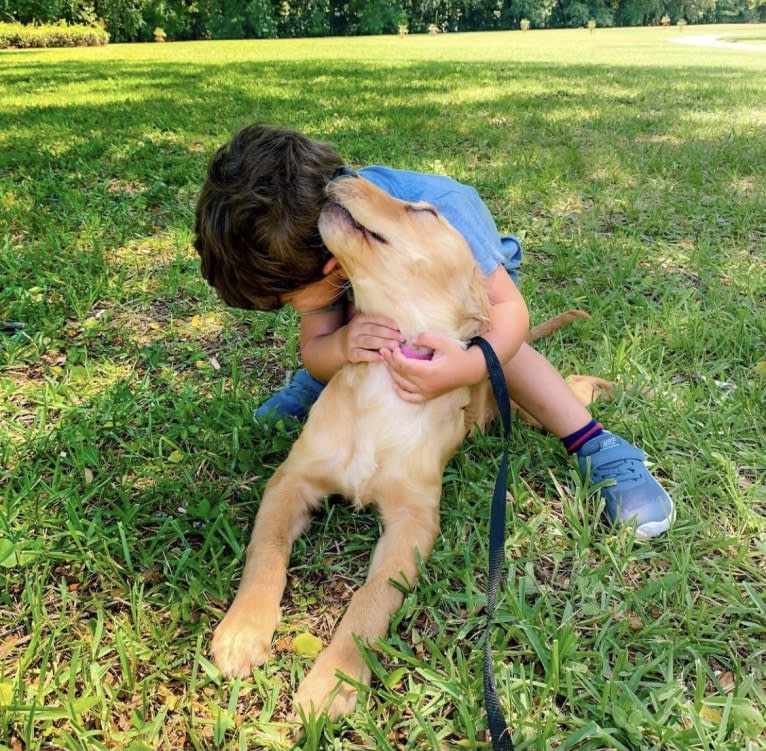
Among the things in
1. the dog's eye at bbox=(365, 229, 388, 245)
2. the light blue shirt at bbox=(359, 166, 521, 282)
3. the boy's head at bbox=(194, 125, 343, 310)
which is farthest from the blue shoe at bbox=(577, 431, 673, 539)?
the boy's head at bbox=(194, 125, 343, 310)

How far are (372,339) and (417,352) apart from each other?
0.48 feet

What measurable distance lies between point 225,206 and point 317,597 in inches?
49.4

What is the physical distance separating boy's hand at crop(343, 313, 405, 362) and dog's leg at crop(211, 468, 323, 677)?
1.40 ft

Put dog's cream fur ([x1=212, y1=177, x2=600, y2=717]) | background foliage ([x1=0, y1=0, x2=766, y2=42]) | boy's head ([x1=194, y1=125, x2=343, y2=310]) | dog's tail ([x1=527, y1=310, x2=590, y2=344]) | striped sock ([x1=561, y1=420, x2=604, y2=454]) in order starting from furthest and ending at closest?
background foliage ([x1=0, y1=0, x2=766, y2=42]) → dog's tail ([x1=527, y1=310, x2=590, y2=344]) → striped sock ([x1=561, y1=420, x2=604, y2=454]) → boy's head ([x1=194, y1=125, x2=343, y2=310]) → dog's cream fur ([x1=212, y1=177, x2=600, y2=717])

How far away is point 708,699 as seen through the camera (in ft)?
5.00

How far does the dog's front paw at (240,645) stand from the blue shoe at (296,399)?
3.46ft

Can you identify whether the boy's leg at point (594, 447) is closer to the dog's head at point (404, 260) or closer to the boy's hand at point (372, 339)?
the dog's head at point (404, 260)

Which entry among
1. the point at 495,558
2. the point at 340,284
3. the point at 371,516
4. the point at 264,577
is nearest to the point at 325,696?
the point at 264,577

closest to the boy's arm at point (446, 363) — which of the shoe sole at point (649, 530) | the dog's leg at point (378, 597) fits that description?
the dog's leg at point (378, 597)

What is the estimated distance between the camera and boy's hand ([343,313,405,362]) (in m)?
2.10

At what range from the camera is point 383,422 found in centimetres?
211

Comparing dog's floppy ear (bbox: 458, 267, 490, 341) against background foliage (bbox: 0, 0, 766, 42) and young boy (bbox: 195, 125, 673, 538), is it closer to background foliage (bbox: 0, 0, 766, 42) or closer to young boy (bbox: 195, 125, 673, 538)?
young boy (bbox: 195, 125, 673, 538)

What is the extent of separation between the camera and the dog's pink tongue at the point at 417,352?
210 centimetres

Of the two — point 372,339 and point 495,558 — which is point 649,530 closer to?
point 495,558
